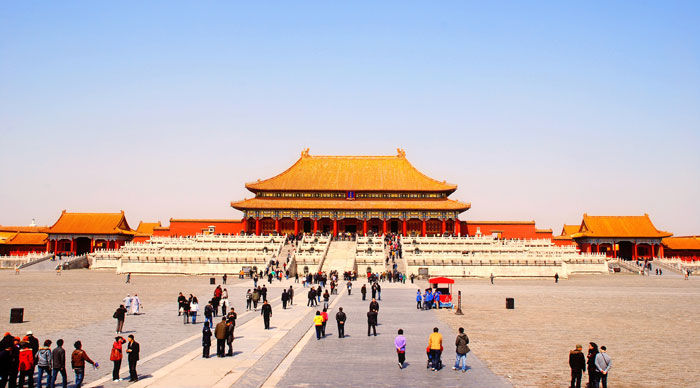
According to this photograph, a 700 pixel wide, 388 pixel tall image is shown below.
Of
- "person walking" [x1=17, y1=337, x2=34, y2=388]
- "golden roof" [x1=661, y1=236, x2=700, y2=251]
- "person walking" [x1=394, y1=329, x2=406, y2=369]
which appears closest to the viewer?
"person walking" [x1=17, y1=337, x2=34, y2=388]

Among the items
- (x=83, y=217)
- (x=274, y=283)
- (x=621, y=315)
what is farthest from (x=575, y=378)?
(x=83, y=217)

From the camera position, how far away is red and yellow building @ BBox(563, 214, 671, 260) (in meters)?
80.9

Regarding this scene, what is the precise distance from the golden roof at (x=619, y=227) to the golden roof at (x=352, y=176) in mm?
18566

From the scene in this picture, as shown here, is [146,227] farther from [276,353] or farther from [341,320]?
[276,353]

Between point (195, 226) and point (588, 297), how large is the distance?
58111 mm

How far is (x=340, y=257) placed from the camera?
55.6 m

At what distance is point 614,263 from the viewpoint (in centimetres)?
6462

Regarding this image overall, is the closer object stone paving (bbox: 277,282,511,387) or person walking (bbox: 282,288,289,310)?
stone paving (bbox: 277,282,511,387)

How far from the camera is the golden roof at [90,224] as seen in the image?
83.3m

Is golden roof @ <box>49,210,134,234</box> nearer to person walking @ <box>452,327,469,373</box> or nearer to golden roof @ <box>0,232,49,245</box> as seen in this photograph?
golden roof @ <box>0,232,49,245</box>

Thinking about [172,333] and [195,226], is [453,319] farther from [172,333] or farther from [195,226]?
[195,226]

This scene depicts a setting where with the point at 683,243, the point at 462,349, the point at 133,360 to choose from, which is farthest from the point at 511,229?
the point at 133,360

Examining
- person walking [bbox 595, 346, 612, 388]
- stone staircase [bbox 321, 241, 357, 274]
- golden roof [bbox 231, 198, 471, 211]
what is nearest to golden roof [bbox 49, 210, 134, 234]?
golden roof [bbox 231, 198, 471, 211]

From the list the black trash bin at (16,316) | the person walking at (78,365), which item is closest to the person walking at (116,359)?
the person walking at (78,365)
